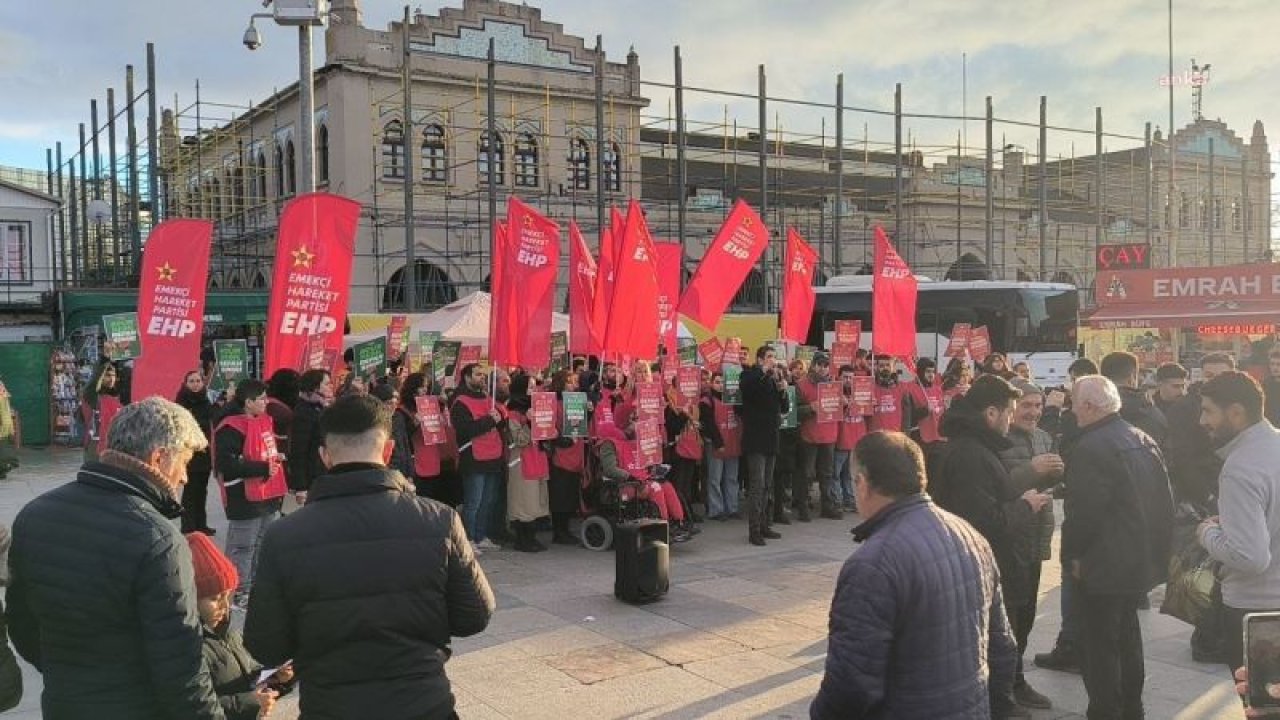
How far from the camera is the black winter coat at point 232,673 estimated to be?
3.18 m

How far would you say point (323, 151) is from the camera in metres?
31.1

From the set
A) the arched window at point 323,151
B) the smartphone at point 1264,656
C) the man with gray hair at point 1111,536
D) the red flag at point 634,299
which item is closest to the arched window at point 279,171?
the arched window at point 323,151

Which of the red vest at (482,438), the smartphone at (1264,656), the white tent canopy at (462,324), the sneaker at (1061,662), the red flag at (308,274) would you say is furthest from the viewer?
the white tent canopy at (462,324)

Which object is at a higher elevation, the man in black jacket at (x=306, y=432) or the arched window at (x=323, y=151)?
the arched window at (x=323, y=151)

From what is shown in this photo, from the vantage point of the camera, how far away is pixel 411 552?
9.66 feet

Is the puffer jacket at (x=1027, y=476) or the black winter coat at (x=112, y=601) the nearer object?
the black winter coat at (x=112, y=601)

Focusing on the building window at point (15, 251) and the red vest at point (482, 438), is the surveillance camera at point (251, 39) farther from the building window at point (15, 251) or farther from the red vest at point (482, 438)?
the building window at point (15, 251)

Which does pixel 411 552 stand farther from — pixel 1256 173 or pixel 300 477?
pixel 1256 173

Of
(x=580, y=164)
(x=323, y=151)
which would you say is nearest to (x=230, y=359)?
(x=323, y=151)

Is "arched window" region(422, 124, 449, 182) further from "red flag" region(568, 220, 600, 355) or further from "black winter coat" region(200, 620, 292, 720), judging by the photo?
"black winter coat" region(200, 620, 292, 720)

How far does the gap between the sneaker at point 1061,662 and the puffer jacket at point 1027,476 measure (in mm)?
922

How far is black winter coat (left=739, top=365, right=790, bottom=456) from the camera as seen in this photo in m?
10.5

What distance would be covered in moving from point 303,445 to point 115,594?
5.44m

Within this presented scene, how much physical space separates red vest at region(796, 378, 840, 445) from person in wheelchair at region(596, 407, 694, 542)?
7.98 ft
